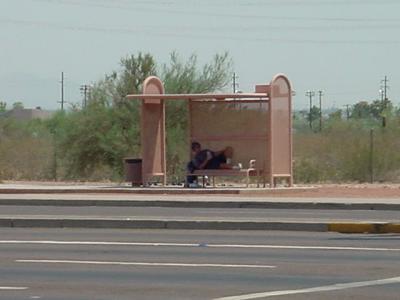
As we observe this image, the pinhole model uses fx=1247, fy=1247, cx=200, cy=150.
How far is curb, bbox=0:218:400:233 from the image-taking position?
22500 millimetres

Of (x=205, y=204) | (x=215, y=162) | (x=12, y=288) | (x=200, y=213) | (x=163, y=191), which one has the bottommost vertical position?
(x=12, y=288)

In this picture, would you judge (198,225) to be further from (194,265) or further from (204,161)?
(204,161)

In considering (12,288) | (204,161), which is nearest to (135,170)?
(204,161)

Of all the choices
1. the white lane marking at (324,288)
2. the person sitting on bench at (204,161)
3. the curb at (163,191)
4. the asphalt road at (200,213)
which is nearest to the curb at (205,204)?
the asphalt road at (200,213)

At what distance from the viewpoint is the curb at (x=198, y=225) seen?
73.8 feet

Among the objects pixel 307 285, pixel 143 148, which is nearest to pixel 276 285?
pixel 307 285

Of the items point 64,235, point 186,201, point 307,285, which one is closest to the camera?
point 307,285

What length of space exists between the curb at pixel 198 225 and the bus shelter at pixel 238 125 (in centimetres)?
1346

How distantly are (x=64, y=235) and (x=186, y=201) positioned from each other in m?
8.63

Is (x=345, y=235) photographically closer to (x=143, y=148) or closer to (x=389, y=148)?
(x=143, y=148)

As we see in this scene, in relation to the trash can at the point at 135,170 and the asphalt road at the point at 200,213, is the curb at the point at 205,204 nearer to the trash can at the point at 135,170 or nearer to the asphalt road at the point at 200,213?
the asphalt road at the point at 200,213

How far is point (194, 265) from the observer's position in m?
16.9

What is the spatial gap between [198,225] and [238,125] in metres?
15.0

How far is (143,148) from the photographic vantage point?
38.1 metres
